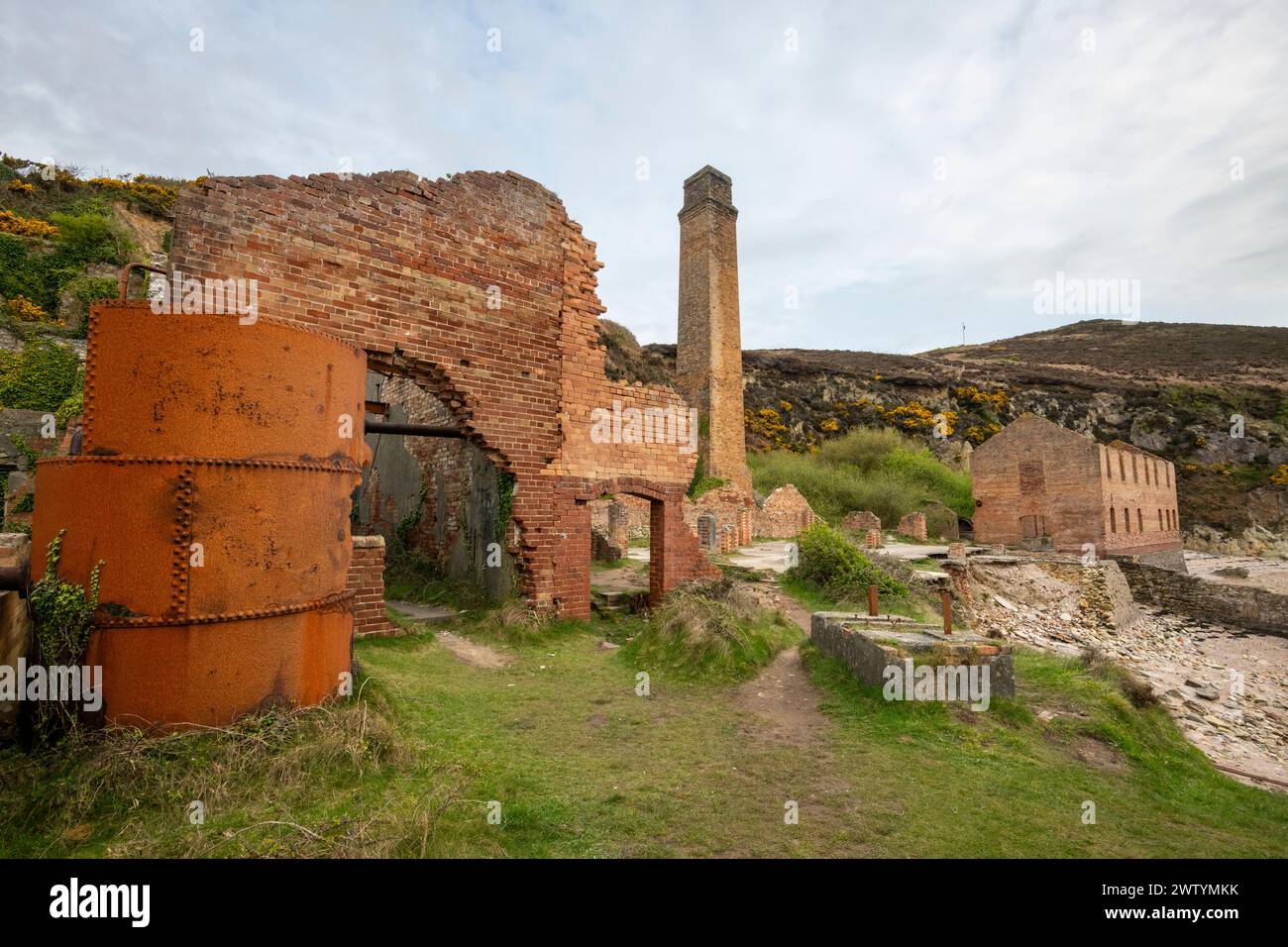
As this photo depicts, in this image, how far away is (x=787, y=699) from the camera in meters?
6.30

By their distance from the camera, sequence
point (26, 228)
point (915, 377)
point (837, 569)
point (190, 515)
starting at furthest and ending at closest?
point (915, 377), point (26, 228), point (837, 569), point (190, 515)

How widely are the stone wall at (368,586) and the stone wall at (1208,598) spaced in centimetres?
2372

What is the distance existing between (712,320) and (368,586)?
75.3 ft

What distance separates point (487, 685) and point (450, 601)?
4161mm

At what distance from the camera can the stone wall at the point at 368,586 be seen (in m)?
7.43

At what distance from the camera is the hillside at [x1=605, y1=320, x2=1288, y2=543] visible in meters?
40.6

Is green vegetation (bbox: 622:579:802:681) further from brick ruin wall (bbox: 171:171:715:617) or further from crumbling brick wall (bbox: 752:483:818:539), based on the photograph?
crumbling brick wall (bbox: 752:483:818:539)

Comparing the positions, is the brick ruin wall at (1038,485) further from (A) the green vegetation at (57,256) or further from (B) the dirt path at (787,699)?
(A) the green vegetation at (57,256)

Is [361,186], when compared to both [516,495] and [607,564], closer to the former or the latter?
[516,495]

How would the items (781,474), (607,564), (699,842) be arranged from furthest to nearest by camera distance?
(781,474), (607,564), (699,842)

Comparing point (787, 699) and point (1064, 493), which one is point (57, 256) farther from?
point (1064, 493)

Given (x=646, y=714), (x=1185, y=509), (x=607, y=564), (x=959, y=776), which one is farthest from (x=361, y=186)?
(x=1185, y=509)

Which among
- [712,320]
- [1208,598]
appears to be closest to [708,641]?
[1208,598]

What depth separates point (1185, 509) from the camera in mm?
40500
